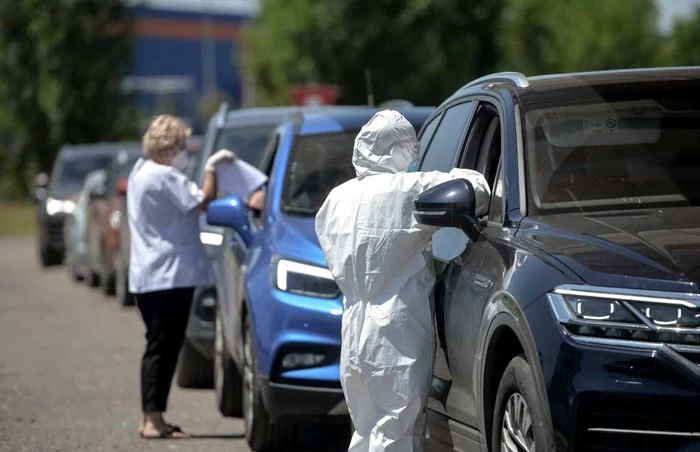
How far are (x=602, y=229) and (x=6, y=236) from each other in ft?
119

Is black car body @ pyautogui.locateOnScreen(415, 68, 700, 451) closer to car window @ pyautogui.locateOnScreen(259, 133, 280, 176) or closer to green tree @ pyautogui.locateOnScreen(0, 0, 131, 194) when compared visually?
car window @ pyautogui.locateOnScreen(259, 133, 280, 176)

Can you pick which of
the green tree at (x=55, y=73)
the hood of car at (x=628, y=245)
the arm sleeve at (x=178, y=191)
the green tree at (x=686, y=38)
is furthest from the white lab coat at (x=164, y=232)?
the green tree at (x=55, y=73)

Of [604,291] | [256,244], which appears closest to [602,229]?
[604,291]

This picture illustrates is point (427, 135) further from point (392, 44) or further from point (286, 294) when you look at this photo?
point (392, 44)

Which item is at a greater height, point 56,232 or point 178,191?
point 178,191

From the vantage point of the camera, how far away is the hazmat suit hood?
20.8 ft

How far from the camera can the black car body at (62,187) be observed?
26.5 m

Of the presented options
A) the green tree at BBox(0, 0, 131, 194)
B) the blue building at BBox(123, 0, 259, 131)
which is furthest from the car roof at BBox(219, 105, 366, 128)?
the blue building at BBox(123, 0, 259, 131)

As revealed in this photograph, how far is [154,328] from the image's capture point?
9500mm

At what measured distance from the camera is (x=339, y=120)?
390 inches

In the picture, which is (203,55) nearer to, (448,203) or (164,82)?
(164,82)

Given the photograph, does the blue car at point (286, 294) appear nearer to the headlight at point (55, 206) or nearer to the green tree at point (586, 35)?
the headlight at point (55, 206)

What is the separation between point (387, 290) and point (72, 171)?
68.8ft

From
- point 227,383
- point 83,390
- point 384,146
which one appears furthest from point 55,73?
point 384,146
